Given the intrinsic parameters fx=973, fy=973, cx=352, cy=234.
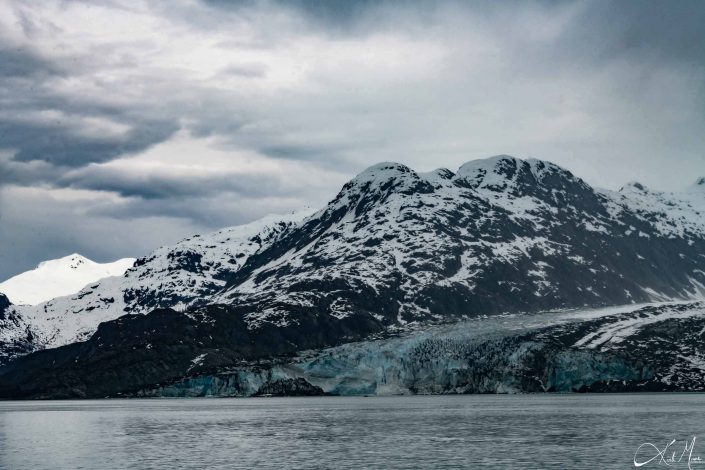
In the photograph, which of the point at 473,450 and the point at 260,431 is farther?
the point at 260,431

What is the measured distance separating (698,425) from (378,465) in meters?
80.5

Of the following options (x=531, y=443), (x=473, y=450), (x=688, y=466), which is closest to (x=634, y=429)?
(x=531, y=443)

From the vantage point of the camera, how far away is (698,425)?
592ft

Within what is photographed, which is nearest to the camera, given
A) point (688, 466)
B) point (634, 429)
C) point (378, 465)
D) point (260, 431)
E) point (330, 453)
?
point (688, 466)

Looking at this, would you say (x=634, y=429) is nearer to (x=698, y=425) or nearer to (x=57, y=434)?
(x=698, y=425)

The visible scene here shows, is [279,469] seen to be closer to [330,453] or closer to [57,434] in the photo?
[330,453]

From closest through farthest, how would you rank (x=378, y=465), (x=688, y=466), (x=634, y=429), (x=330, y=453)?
(x=688, y=466) → (x=378, y=465) → (x=330, y=453) → (x=634, y=429)
